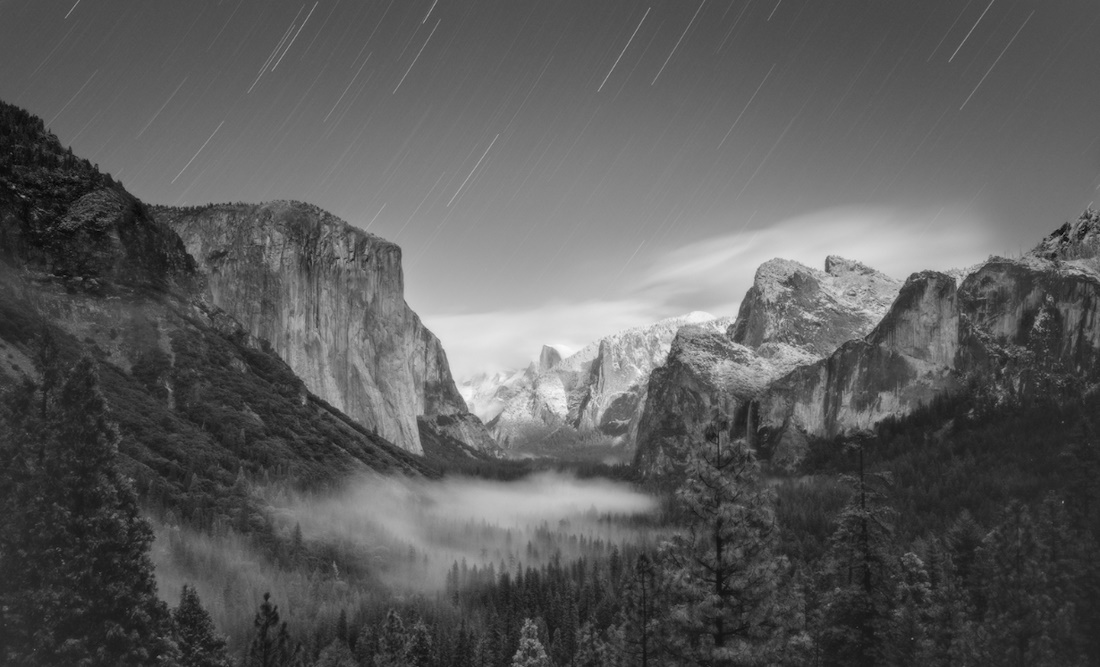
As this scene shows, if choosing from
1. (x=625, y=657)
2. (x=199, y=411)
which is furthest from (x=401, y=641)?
(x=199, y=411)

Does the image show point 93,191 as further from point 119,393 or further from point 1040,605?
point 1040,605

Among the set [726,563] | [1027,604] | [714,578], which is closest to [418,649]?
[1027,604]

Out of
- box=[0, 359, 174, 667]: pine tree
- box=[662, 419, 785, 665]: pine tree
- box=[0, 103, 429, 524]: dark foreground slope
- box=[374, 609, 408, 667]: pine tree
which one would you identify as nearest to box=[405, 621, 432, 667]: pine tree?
box=[374, 609, 408, 667]: pine tree

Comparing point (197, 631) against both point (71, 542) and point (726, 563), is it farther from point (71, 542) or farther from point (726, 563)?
point (726, 563)

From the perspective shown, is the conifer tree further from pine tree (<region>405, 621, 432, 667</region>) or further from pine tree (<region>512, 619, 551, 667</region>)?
pine tree (<region>405, 621, 432, 667</region>)

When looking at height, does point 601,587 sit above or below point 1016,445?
below

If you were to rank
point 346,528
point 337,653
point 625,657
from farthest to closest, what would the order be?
point 346,528, point 337,653, point 625,657

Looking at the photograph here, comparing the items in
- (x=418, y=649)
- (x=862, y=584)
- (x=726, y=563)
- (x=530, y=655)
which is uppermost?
(x=726, y=563)
